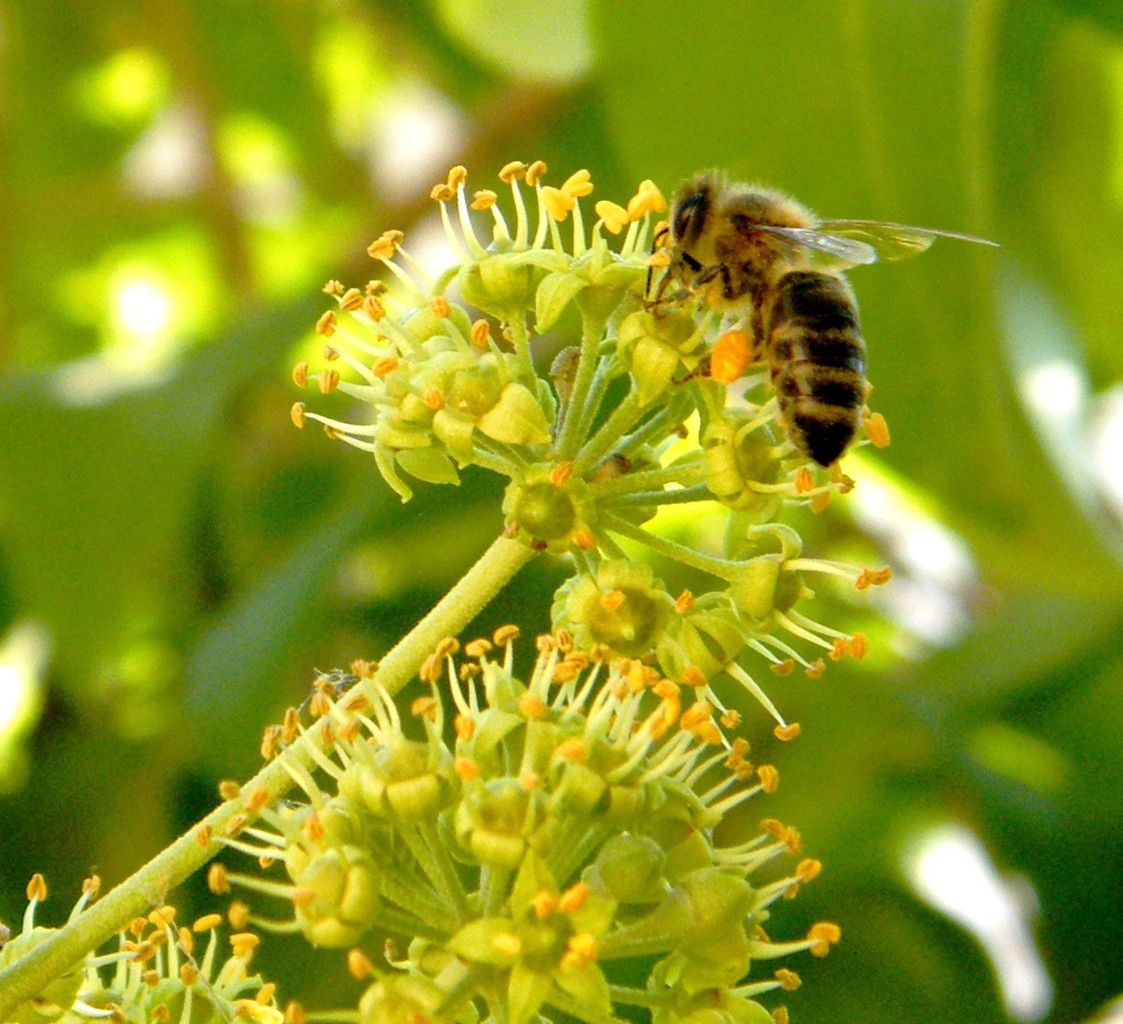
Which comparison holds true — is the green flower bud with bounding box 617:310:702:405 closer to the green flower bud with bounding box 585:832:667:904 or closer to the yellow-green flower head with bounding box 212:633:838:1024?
the yellow-green flower head with bounding box 212:633:838:1024

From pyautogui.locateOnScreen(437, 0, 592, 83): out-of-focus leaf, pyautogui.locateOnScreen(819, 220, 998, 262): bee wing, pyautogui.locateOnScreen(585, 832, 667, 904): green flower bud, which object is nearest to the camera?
pyautogui.locateOnScreen(585, 832, 667, 904): green flower bud

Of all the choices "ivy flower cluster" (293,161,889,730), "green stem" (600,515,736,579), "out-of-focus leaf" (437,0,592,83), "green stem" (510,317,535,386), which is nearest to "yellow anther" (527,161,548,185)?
"ivy flower cluster" (293,161,889,730)

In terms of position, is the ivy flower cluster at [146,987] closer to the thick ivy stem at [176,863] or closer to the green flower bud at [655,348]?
the thick ivy stem at [176,863]

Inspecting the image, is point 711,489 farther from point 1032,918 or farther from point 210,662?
point 1032,918

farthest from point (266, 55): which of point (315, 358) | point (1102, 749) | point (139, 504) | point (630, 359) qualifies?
point (630, 359)

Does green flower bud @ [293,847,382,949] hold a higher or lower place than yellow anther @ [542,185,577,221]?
lower

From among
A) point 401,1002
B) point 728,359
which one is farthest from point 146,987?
point 728,359
